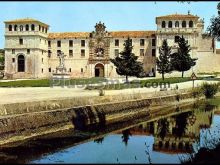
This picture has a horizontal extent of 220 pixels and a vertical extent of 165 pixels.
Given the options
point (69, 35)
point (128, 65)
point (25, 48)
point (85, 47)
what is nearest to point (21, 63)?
point (25, 48)

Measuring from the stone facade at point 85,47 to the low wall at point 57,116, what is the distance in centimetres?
4127

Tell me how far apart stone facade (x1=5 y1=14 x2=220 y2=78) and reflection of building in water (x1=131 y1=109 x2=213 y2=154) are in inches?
→ 1611

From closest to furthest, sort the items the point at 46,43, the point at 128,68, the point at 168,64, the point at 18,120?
1. the point at 18,120
2. the point at 128,68
3. the point at 168,64
4. the point at 46,43

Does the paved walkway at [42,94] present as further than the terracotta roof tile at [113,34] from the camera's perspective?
No

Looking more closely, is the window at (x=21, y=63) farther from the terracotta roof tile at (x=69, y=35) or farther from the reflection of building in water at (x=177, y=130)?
the reflection of building in water at (x=177, y=130)

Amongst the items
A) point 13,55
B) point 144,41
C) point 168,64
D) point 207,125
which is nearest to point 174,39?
point 144,41

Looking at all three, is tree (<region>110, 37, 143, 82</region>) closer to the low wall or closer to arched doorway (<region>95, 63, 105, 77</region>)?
the low wall

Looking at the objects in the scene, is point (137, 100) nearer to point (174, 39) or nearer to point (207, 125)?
point (207, 125)

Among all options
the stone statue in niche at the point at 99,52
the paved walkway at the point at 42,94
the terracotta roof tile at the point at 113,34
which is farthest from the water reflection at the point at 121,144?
the stone statue in niche at the point at 99,52

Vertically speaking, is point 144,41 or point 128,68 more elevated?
point 144,41

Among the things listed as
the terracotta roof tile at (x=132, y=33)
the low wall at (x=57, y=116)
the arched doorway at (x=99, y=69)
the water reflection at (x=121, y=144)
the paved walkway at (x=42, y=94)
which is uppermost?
the terracotta roof tile at (x=132, y=33)

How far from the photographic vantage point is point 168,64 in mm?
58094

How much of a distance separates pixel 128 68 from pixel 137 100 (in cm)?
1843

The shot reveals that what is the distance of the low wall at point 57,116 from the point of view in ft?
56.7
